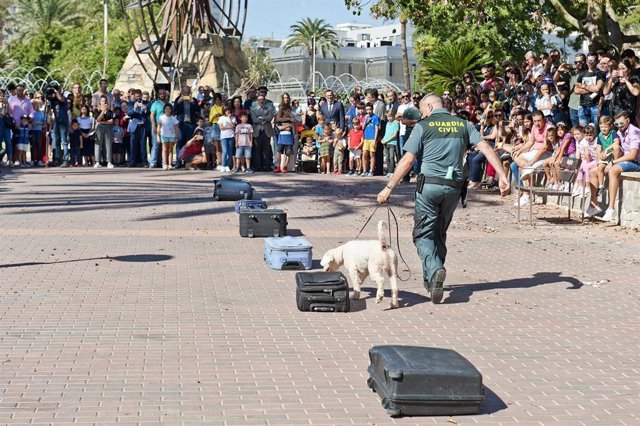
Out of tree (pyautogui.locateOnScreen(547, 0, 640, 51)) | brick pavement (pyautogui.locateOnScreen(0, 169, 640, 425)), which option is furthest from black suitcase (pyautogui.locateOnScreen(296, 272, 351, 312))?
tree (pyautogui.locateOnScreen(547, 0, 640, 51))

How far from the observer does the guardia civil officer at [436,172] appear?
33.2ft

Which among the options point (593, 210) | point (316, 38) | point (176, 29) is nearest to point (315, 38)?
point (316, 38)

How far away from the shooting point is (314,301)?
9.55m

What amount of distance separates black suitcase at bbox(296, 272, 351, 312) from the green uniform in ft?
3.32

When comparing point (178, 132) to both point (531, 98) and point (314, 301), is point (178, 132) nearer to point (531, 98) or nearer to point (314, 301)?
point (531, 98)

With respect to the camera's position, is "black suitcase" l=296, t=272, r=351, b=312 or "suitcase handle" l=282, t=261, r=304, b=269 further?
"suitcase handle" l=282, t=261, r=304, b=269

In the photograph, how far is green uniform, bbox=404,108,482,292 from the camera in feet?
33.3

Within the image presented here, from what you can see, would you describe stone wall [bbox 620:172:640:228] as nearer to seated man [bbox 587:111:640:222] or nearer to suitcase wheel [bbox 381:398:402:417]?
seated man [bbox 587:111:640:222]

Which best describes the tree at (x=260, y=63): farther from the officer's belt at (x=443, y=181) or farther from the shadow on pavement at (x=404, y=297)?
the officer's belt at (x=443, y=181)

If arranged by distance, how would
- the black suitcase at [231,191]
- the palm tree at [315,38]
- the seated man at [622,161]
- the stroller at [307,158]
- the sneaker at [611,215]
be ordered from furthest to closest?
1. the palm tree at [315,38]
2. the stroller at [307,158]
3. the black suitcase at [231,191]
4. the sneaker at [611,215]
5. the seated man at [622,161]

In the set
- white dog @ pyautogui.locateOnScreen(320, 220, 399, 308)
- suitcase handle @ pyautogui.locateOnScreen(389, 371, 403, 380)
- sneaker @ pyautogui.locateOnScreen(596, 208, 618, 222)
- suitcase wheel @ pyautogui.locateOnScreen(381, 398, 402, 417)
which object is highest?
white dog @ pyautogui.locateOnScreen(320, 220, 399, 308)

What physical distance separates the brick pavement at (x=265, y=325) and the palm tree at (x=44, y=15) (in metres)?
72.8

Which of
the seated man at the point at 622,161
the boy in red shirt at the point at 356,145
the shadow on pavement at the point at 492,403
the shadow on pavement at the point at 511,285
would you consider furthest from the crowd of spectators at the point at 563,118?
the shadow on pavement at the point at 492,403

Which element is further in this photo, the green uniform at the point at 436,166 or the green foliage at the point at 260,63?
the green foliage at the point at 260,63
